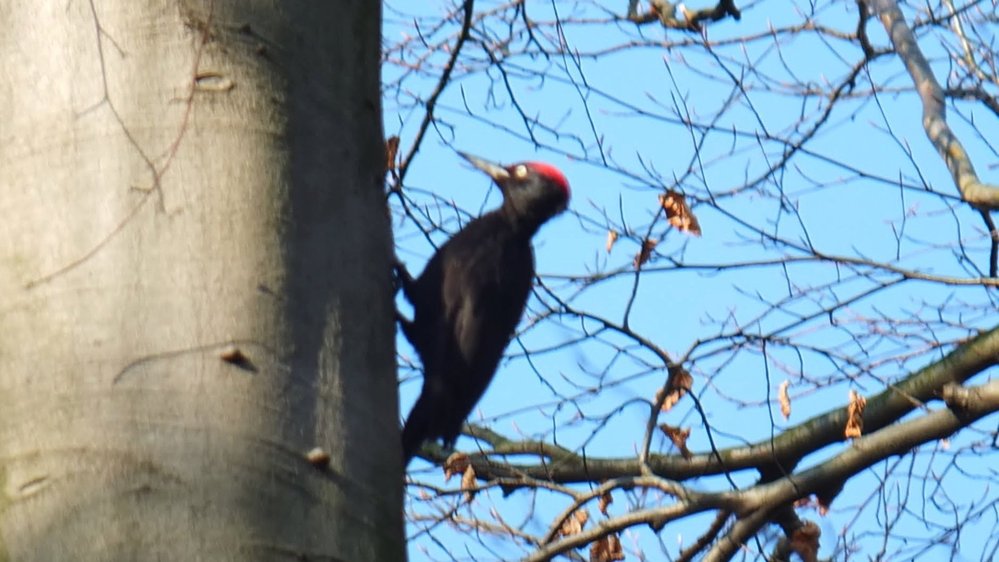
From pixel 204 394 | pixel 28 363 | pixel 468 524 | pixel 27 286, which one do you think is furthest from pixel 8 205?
pixel 468 524

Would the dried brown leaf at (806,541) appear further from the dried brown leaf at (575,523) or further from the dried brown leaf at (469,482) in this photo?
the dried brown leaf at (469,482)

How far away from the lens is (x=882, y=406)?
14.5 feet

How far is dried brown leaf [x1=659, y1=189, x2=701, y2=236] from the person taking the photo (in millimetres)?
4418

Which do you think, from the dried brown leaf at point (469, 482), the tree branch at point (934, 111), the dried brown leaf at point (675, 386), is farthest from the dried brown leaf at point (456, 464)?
the tree branch at point (934, 111)

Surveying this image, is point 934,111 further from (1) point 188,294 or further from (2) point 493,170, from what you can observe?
(1) point 188,294

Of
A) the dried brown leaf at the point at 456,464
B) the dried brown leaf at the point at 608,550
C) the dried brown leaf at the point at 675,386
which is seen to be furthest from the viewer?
the dried brown leaf at the point at 456,464

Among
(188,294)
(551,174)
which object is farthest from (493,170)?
(188,294)

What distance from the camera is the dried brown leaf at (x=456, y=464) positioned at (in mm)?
4211

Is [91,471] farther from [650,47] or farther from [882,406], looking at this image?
[650,47]

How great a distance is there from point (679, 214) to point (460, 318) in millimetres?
837

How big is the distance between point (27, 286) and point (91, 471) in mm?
312

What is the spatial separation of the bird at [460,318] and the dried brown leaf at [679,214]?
630mm

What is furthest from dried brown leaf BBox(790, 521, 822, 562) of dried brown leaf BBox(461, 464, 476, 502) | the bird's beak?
the bird's beak

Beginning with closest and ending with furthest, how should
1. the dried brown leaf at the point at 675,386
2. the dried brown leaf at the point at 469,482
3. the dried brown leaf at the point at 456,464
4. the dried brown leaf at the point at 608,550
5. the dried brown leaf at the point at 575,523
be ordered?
the dried brown leaf at the point at 675,386 < the dried brown leaf at the point at 575,523 < the dried brown leaf at the point at 608,550 < the dried brown leaf at the point at 469,482 < the dried brown leaf at the point at 456,464
